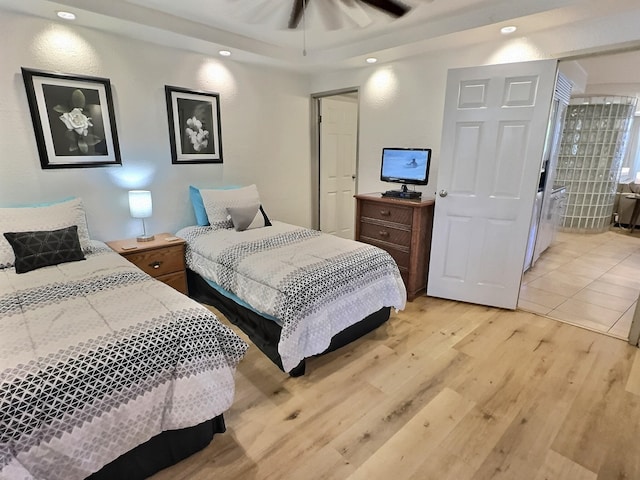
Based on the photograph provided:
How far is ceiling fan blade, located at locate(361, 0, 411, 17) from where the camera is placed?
6.09ft

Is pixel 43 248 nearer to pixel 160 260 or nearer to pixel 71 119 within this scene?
pixel 160 260

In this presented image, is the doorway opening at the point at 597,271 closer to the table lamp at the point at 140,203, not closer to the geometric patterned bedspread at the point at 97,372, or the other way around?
the geometric patterned bedspread at the point at 97,372

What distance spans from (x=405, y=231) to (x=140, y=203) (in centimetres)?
240

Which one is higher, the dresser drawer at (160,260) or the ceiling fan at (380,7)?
the ceiling fan at (380,7)

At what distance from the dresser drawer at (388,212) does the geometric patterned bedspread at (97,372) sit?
79.9 inches

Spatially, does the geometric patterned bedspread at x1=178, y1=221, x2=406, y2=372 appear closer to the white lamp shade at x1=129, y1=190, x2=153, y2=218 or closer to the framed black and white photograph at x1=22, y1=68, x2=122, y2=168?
the white lamp shade at x1=129, y1=190, x2=153, y2=218

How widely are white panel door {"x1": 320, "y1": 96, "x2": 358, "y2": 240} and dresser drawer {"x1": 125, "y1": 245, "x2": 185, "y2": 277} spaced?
83.3 inches

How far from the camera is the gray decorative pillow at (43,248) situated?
2.12 m

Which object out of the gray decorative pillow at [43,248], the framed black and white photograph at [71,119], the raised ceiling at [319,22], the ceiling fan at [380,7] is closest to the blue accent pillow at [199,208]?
the framed black and white photograph at [71,119]

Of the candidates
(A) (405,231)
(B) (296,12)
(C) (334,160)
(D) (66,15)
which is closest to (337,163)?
(C) (334,160)

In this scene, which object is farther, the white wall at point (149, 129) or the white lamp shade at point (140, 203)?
the white lamp shade at point (140, 203)

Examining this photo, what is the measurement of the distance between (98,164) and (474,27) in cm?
324

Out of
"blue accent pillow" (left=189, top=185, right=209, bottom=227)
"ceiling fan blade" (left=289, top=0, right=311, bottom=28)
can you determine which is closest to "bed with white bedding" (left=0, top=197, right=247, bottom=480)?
"blue accent pillow" (left=189, top=185, right=209, bottom=227)

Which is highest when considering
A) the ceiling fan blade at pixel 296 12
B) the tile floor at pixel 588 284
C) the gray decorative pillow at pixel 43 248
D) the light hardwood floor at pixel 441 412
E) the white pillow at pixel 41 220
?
the ceiling fan blade at pixel 296 12
